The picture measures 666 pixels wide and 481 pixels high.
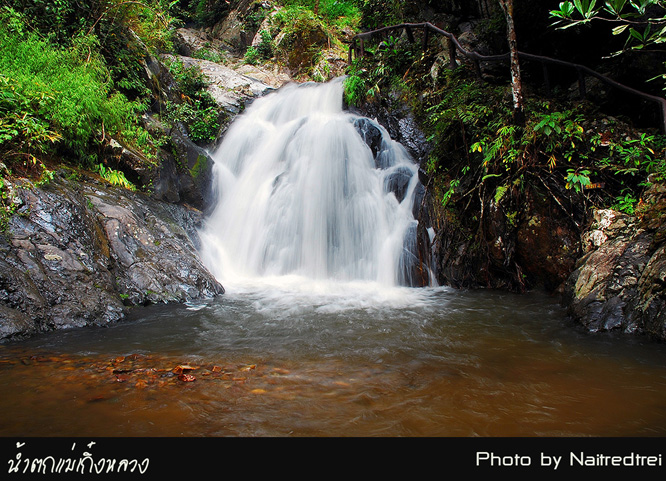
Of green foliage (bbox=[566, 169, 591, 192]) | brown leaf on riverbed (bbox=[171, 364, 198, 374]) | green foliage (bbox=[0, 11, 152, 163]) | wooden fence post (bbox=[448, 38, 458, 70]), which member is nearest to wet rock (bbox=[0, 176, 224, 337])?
green foliage (bbox=[0, 11, 152, 163])

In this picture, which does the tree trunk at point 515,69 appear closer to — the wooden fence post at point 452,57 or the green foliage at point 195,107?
the wooden fence post at point 452,57

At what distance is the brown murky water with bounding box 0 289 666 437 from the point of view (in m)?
1.97

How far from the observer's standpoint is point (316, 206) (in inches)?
332

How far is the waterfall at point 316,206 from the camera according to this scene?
770 cm

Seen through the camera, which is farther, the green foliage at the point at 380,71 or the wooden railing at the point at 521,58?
the green foliage at the point at 380,71

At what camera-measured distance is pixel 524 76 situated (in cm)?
744

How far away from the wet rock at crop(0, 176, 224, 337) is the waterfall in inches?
61.4

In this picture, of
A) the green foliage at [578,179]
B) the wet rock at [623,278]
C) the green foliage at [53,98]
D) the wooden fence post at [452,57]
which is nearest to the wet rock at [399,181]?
the wooden fence post at [452,57]

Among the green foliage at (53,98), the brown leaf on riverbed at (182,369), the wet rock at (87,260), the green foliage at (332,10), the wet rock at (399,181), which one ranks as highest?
the green foliage at (332,10)

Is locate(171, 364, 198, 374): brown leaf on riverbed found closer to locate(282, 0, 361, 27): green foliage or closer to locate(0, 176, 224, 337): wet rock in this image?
locate(0, 176, 224, 337): wet rock

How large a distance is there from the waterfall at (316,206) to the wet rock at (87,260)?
156 centimetres

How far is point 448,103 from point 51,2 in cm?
893

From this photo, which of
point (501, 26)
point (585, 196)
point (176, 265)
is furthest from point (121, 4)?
point (585, 196)
